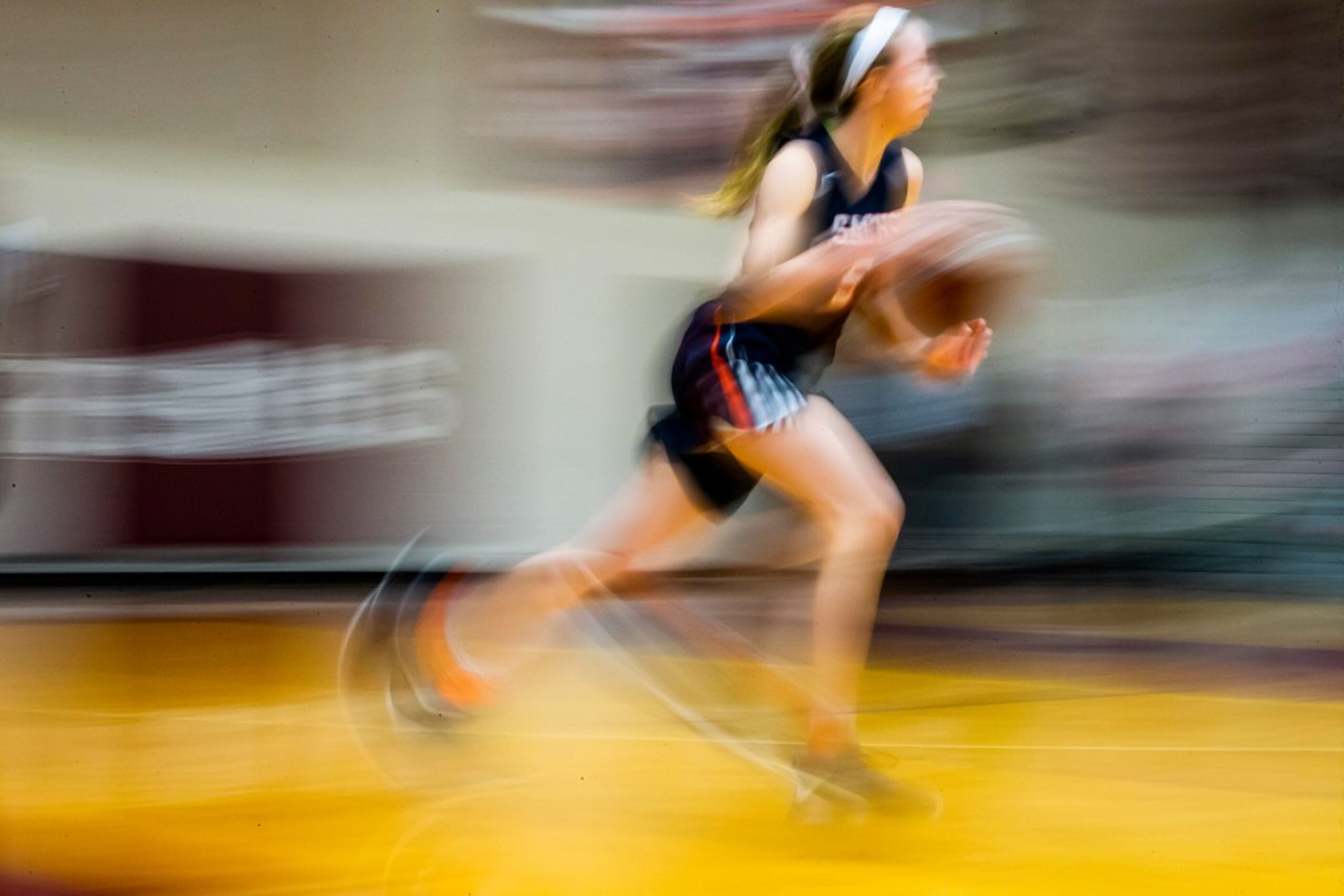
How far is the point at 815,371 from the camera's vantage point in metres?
2.46

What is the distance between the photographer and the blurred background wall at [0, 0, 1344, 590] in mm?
3504

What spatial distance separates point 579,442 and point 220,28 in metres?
1.45

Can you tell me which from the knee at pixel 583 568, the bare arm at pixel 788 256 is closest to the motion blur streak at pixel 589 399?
the knee at pixel 583 568

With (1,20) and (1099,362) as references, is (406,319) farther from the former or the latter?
(1099,362)

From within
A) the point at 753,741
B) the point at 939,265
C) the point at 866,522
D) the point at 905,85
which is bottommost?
the point at 753,741

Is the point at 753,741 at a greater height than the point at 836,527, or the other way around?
the point at 836,527

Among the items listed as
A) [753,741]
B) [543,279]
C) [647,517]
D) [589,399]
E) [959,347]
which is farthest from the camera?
[543,279]

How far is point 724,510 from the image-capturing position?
2539 millimetres

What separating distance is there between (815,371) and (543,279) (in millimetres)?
1621

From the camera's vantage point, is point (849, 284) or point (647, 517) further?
point (647, 517)

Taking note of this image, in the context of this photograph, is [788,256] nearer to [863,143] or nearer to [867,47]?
[863,143]

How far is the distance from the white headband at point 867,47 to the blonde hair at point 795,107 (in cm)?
1

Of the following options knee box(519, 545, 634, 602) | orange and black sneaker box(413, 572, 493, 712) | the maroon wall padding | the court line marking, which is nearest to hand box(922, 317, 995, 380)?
knee box(519, 545, 634, 602)

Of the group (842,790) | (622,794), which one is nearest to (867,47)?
(842,790)
